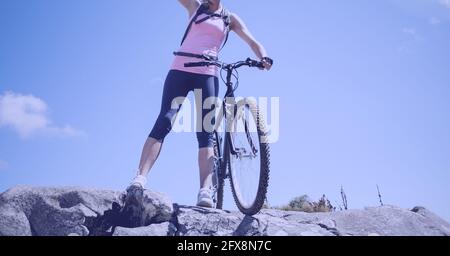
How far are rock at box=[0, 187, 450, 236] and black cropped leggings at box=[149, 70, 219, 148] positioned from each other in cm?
69

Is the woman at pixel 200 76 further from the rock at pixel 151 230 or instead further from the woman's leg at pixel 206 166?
the rock at pixel 151 230

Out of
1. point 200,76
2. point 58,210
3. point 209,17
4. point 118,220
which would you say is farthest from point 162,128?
point 209,17

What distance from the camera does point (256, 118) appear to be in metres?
3.58

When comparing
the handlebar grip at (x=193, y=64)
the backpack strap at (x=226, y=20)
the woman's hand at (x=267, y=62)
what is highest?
the backpack strap at (x=226, y=20)

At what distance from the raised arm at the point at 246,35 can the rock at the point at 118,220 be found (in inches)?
76.2

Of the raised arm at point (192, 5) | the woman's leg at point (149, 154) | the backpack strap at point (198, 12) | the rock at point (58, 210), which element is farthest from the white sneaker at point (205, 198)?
the raised arm at point (192, 5)

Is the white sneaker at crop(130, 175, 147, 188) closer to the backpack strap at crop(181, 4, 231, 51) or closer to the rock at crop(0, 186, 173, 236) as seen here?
the rock at crop(0, 186, 173, 236)

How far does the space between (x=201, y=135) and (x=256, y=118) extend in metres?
0.76

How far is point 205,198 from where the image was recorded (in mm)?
3840

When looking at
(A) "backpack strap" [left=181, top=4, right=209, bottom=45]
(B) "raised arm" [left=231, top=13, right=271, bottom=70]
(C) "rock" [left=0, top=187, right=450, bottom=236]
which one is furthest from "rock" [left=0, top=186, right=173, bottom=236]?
(B) "raised arm" [left=231, top=13, right=271, bottom=70]

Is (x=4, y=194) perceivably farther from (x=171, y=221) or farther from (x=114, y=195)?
(x=171, y=221)

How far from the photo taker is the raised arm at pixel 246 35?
446 centimetres

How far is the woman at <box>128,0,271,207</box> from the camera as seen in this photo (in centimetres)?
385
